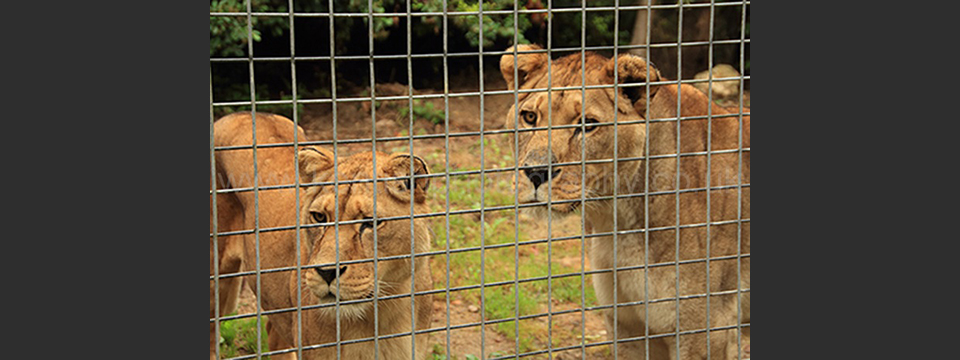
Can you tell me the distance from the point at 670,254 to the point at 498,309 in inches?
91.8

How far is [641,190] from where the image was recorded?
498cm

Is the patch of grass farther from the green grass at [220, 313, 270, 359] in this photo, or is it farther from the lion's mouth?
the lion's mouth

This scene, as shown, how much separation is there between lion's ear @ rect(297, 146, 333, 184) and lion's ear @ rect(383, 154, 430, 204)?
27 centimetres

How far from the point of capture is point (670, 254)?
5055 millimetres

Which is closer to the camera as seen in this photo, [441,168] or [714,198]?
[714,198]

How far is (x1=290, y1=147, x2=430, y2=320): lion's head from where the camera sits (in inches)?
163

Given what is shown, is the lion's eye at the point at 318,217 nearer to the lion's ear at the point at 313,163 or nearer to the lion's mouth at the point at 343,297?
the lion's ear at the point at 313,163

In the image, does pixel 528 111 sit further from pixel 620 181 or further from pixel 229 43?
pixel 229 43

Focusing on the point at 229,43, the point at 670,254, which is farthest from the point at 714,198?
the point at 229,43

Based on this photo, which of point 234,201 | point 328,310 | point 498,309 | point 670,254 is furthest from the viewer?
point 498,309

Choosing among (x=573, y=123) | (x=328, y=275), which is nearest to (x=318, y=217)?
(x=328, y=275)

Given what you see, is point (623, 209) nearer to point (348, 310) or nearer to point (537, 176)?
point (537, 176)

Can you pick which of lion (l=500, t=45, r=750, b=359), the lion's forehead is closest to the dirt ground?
lion (l=500, t=45, r=750, b=359)

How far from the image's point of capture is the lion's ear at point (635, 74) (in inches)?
169
